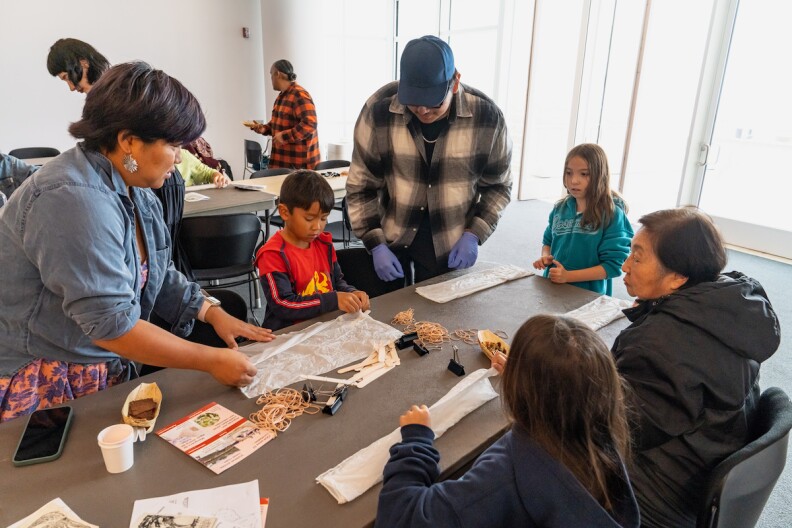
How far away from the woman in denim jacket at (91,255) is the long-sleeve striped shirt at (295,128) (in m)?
3.85

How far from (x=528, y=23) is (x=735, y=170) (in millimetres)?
2954

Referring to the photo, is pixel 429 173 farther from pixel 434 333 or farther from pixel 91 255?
pixel 91 255

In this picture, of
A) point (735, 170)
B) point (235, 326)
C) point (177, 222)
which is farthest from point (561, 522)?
point (735, 170)

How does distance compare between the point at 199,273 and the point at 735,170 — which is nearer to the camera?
the point at 199,273

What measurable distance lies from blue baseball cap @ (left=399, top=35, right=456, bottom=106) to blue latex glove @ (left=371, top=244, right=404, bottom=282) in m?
0.59

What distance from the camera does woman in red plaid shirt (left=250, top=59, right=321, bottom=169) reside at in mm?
4832

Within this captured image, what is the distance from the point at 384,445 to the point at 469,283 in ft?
3.30

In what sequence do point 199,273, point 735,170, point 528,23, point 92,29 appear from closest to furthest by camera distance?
1. point 199,273
2. point 735,170
3. point 92,29
4. point 528,23

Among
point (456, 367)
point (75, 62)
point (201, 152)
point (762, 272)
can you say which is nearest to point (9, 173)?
point (75, 62)

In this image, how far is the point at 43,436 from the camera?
104cm

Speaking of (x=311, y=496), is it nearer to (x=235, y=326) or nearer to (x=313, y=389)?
(x=313, y=389)

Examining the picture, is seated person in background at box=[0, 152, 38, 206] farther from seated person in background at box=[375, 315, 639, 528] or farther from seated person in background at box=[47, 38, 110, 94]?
seated person in background at box=[375, 315, 639, 528]

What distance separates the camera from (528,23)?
20.6 feet

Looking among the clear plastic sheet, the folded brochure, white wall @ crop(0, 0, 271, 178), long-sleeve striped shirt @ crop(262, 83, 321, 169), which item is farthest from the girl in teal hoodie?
white wall @ crop(0, 0, 271, 178)
